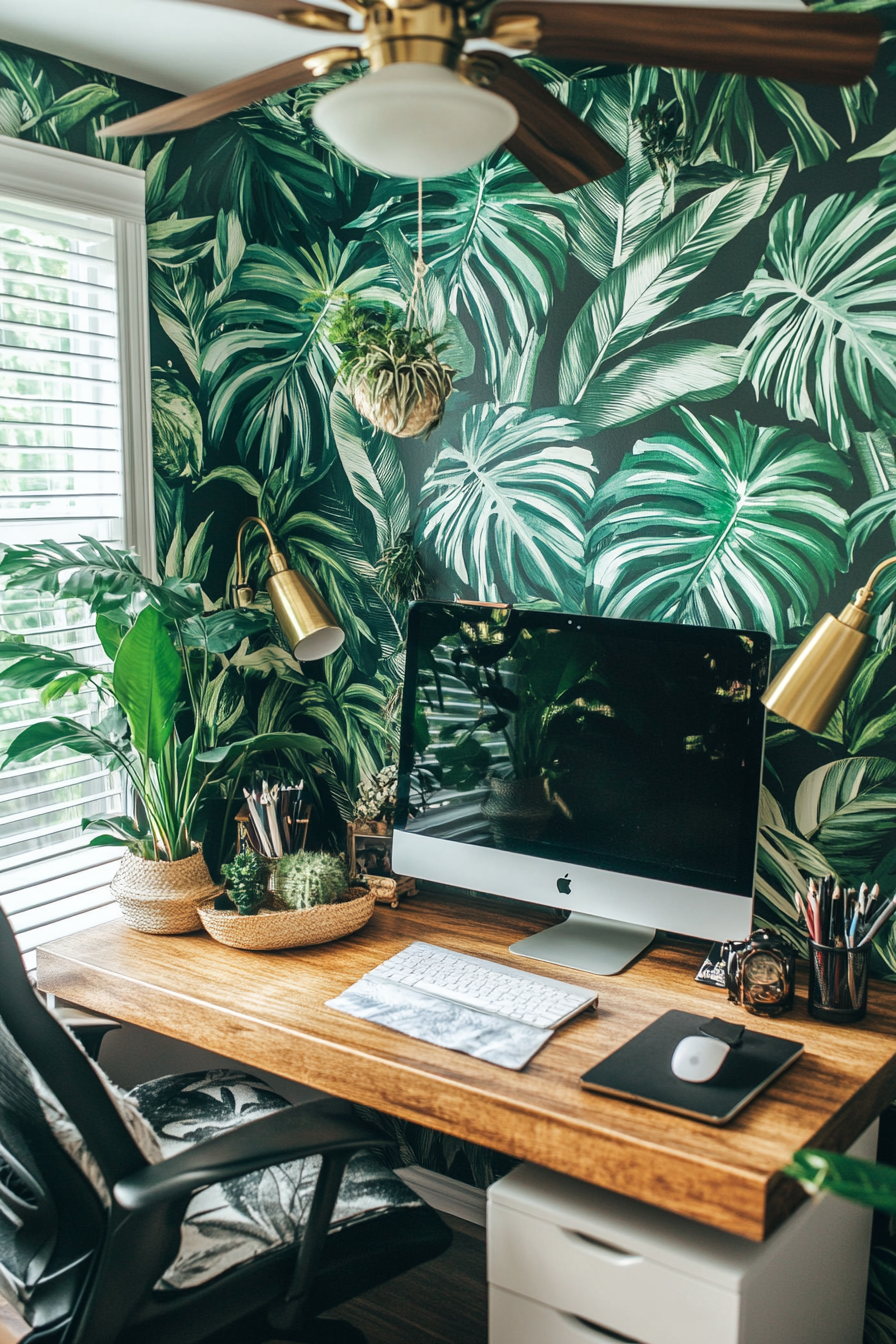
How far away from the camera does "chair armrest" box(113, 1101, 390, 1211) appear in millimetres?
1283

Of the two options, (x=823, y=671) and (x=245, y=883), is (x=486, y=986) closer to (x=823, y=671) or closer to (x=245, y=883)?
(x=245, y=883)

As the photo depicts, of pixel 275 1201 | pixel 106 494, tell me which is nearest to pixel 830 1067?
pixel 275 1201

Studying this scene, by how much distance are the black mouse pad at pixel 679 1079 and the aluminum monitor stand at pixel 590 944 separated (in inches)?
10.2

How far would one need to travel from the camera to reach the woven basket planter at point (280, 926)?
194cm

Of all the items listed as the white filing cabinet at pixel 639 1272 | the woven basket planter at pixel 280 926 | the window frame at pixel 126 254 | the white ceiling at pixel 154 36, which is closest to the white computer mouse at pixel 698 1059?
the white filing cabinet at pixel 639 1272

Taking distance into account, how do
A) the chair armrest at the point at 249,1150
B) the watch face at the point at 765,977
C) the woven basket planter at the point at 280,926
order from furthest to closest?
1. the woven basket planter at the point at 280,926
2. the watch face at the point at 765,977
3. the chair armrest at the point at 249,1150

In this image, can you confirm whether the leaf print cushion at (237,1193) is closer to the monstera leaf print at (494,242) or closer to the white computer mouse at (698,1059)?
the white computer mouse at (698,1059)

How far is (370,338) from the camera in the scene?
1997mm

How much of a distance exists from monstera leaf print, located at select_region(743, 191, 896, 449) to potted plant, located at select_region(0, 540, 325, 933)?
108 centimetres

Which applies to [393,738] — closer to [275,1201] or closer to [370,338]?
[370,338]

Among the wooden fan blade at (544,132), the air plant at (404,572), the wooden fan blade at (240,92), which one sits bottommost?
the air plant at (404,572)

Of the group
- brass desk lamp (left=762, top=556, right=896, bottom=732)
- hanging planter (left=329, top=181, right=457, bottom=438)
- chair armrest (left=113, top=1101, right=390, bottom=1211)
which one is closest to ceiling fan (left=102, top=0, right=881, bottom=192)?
brass desk lamp (left=762, top=556, right=896, bottom=732)

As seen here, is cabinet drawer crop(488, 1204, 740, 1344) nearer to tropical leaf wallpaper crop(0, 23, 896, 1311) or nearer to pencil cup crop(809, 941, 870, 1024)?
pencil cup crop(809, 941, 870, 1024)

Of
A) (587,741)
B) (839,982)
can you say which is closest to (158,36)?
(587,741)
